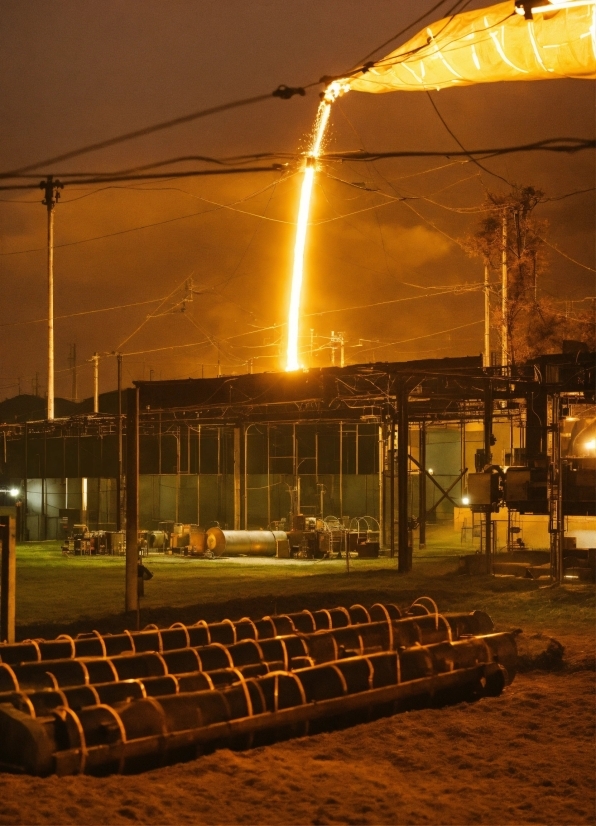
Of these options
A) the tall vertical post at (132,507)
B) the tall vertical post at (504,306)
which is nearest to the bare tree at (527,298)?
the tall vertical post at (504,306)

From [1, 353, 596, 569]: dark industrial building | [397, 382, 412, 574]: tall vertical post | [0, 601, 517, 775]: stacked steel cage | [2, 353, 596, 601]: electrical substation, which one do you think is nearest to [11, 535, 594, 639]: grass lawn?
[397, 382, 412, 574]: tall vertical post

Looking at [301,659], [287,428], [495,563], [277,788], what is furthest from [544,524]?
[277,788]

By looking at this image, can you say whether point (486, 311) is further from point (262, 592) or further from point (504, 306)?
point (262, 592)

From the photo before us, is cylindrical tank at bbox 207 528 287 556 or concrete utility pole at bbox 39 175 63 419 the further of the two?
concrete utility pole at bbox 39 175 63 419

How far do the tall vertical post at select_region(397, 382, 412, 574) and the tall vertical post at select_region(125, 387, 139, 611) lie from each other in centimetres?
1033

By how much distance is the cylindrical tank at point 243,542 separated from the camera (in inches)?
1390

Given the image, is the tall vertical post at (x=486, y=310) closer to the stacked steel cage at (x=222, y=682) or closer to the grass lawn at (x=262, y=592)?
the grass lawn at (x=262, y=592)

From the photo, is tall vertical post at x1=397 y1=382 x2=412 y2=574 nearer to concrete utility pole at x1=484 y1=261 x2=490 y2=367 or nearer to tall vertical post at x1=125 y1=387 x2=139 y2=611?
tall vertical post at x1=125 y1=387 x2=139 y2=611

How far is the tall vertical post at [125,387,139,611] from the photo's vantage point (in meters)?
17.2

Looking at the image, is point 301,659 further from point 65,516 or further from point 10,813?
point 65,516

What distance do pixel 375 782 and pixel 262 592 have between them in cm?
1438

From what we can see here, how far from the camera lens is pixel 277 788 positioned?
8102 millimetres

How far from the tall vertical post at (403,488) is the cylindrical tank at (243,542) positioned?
8948 millimetres

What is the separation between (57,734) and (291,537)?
27.3 meters
